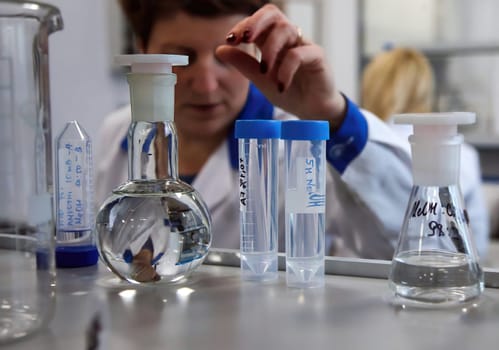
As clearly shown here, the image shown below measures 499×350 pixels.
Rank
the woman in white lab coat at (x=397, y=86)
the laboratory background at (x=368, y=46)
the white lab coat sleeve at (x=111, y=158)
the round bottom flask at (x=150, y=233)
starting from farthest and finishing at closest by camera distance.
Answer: the laboratory background at (x=368, y=46)
the woman in white lab coat at (x=397, y=86)
the white lab coat sleeve at (x=111, y=158)
the round bottom flask at (x=150, y=233)

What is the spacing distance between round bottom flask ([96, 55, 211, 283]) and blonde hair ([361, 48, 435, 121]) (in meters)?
1.32

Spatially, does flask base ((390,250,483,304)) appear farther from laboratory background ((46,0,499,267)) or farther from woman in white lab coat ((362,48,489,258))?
laboratory background ((46,0,499,267))

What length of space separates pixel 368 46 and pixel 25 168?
2352 mm

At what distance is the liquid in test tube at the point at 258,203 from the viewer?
500 millimetres

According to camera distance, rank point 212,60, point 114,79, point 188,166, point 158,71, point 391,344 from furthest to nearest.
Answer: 1. point 114,79
2. point 188,166
3. point 212,60
4. point 158,71
5. point 391,344

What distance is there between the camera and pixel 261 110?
958 mm

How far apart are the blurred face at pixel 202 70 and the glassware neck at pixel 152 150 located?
1.06ft

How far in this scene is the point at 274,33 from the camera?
56cm

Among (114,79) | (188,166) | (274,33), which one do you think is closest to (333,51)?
(114,79)

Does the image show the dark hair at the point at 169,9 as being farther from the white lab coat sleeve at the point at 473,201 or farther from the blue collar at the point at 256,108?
the white lab coat sleeve at the point at 473,201

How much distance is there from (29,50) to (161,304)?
0.19 metres

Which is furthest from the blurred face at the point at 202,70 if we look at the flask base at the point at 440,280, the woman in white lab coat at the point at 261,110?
the flask base at the point at 440,280

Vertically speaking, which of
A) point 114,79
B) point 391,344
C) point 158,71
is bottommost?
point 391,344

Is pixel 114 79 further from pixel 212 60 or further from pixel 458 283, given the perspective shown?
pixel 458 283
